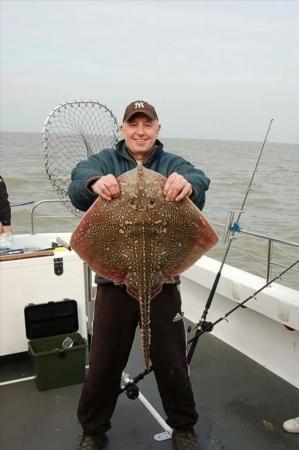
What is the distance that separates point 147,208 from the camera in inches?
81.1

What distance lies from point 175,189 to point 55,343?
2442 mm

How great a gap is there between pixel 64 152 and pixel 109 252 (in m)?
2.11

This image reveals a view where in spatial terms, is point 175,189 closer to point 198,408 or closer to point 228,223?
point 228,223

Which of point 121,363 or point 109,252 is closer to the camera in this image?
point 109,252

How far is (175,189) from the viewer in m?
2.09

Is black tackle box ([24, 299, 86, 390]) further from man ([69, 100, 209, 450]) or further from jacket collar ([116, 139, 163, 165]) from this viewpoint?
jacket collar ([116, 139, 163, 165])

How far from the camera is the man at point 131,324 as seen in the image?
255 centimetres

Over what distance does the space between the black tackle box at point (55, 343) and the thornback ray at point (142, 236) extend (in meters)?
1.72

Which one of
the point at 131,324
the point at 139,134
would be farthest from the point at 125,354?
the point at 139,134

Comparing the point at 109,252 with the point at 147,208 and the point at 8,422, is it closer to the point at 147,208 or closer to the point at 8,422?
the point at 147,208

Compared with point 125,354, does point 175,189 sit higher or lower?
higher

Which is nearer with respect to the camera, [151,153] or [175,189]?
[175,189]

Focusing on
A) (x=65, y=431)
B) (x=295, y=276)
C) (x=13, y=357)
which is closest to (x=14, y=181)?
(x=295, y=276)

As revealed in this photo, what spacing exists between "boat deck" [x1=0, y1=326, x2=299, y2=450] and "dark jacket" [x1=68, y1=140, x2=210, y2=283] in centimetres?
127
